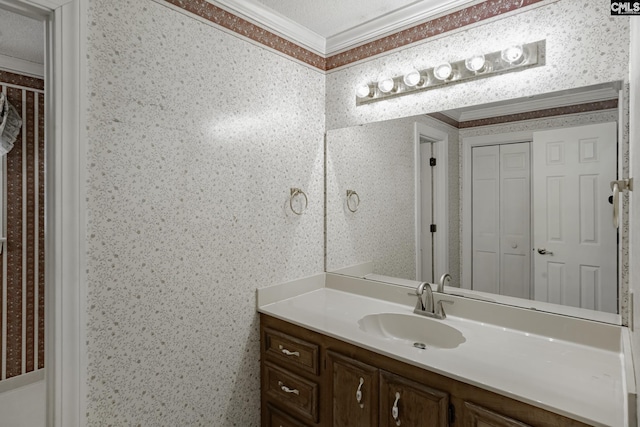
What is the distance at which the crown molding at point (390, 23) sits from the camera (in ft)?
5.77

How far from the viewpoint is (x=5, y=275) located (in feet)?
8.36

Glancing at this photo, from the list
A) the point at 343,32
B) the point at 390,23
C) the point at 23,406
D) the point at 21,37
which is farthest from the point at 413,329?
the point at 21,37

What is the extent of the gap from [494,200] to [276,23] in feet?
5.08

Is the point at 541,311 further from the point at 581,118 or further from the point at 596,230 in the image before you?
the point at 581,118

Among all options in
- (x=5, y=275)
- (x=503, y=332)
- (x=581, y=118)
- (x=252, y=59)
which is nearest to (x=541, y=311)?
(x=503, y=332)

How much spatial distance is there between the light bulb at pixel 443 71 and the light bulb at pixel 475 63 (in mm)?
85

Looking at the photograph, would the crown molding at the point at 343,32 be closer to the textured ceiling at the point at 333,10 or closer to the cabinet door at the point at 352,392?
the textured ceiling at the point at 333,10

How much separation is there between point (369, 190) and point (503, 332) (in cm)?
108

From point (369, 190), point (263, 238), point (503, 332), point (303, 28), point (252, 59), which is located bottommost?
point (503, 332)

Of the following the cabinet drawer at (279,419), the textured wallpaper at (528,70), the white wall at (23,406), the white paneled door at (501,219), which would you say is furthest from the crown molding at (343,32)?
the white wall at (23,406)

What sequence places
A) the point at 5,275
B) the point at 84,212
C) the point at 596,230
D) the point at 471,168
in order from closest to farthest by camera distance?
the point at 84,212 < the point at 596,230 < the point at 471,168 < the point at 5,275

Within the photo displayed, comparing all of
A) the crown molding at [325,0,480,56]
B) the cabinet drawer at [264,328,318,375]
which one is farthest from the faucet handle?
the crown molding at [325,0,480,56]

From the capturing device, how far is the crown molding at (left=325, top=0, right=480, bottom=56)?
1.76 metres

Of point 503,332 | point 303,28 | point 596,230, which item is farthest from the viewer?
point 303,28
